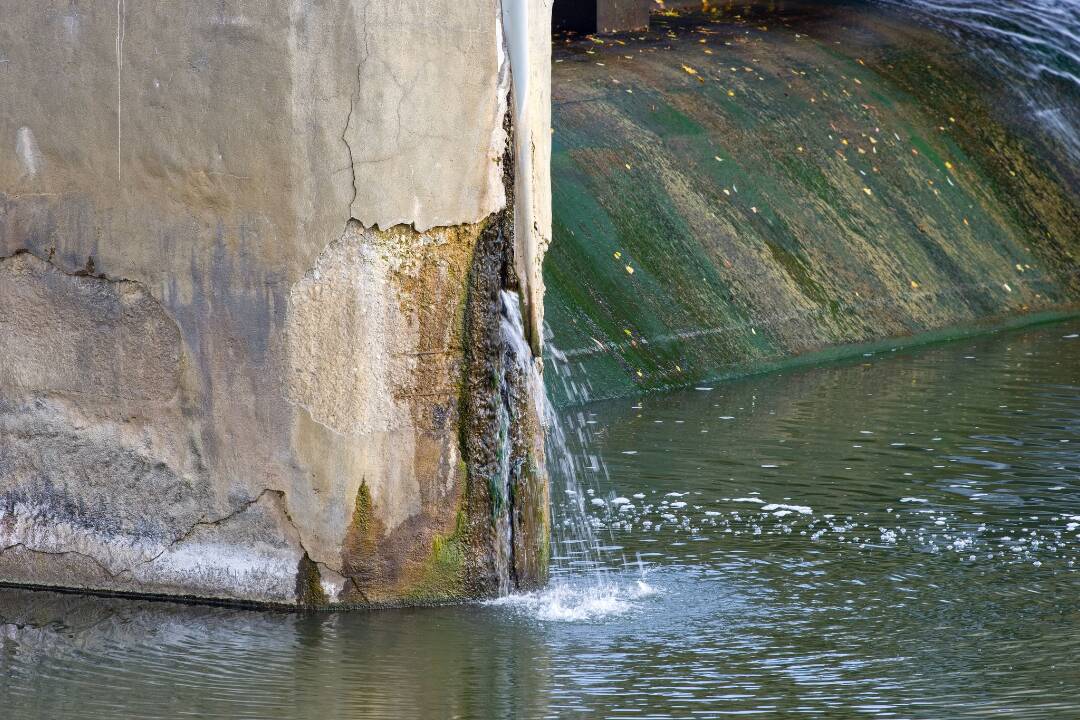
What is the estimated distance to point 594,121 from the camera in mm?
11219

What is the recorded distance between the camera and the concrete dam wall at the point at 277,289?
209 inches

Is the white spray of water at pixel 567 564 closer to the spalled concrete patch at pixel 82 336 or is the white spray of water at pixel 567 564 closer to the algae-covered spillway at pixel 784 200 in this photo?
the spalled concrete patch at pixel 82 336

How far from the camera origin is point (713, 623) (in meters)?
5.20

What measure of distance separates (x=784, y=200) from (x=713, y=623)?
6.55m

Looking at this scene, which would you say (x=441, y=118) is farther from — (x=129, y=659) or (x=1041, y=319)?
(x=1041, y=319)

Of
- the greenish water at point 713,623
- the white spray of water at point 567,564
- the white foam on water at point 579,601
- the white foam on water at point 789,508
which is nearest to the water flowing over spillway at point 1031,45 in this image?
the greenish water at point 713,623

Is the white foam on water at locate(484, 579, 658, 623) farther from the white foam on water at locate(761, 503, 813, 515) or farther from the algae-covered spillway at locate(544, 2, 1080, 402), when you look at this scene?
the algae-covered spillway at locate(544, 2, 1080, 402)

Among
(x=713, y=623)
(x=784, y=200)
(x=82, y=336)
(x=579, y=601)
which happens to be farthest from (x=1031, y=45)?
(x=82, y=336)

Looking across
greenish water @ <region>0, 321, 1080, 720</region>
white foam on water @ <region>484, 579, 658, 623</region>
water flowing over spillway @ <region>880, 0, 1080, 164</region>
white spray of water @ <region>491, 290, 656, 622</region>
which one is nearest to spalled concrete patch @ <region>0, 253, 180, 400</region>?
greenish water @ <region>0, 321, 1080, 720</region>

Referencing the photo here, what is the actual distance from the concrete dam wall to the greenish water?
22 cm

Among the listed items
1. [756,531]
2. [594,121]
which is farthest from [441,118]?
[594,121]

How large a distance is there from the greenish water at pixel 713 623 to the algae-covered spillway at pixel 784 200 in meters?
2.15

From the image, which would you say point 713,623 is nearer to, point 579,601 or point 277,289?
point 579,601

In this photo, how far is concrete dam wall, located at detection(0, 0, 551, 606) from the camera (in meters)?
5.31
